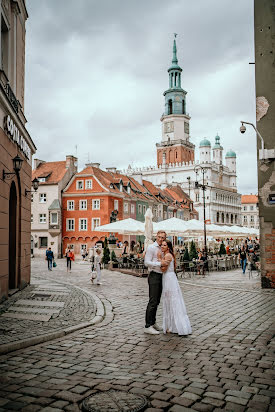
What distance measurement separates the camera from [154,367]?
6.06 metres

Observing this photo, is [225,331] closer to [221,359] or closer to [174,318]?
[174,318]

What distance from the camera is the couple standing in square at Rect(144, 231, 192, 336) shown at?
823cm

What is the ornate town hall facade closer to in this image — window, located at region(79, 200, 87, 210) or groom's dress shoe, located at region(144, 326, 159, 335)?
window, located at region(79, 200, 87, 210)

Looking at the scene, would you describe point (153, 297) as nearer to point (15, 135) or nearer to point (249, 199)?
point (15, 135)

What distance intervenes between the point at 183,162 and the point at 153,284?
106 metres

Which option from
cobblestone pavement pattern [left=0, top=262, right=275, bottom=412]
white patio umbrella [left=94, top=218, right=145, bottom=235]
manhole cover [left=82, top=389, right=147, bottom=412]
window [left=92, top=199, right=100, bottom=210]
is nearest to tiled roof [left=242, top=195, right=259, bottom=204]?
window [left=92, top=199, right=100, bottom=210]

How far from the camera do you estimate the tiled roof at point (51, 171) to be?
181ft

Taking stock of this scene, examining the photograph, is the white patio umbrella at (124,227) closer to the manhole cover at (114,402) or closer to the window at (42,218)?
the manhole cover at (114,402)

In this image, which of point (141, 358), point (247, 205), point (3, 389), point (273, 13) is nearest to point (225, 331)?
point (141, 358)

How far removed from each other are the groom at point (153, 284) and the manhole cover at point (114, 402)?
3.32 meters

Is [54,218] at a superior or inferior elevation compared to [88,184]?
inferior

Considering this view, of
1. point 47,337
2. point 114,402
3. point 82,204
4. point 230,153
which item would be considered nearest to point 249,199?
point 230,153

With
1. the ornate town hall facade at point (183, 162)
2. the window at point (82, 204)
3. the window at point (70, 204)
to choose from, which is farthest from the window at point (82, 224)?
the ornate town hall facade at point (183, 162)

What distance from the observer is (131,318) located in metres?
9.90
